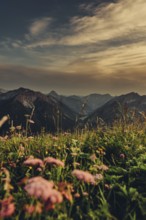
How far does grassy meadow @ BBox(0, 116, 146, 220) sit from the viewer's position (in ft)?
14.0

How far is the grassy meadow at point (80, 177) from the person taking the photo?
428 cm

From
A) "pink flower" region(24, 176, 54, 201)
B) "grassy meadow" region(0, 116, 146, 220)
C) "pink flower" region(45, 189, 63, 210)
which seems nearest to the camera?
"pink flower" region(24, 176, 54, 201)

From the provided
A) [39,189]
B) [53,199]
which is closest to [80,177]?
[53,199]

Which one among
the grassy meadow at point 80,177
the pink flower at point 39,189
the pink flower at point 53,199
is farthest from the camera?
the grassy meadow at point 80,177

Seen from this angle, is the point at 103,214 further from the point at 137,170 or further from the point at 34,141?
the point at 34,141

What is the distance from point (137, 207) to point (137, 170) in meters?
1.38

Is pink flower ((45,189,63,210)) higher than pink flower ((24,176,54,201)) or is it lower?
lower

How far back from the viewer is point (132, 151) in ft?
27.4

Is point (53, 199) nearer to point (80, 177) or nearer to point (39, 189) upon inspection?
point (39, 189)

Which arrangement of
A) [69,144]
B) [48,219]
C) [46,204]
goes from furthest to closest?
[69,144] < [48,219] < [46,204]

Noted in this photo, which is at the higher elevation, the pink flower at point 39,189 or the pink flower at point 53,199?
the pink flower at point 39,189

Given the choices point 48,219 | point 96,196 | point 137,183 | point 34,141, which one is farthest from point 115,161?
point 48,219

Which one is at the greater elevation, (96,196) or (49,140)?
(49,140)

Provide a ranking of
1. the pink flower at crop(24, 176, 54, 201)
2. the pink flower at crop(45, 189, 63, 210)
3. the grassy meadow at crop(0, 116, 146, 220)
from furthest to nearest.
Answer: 1. the grassy meadow at crop(0, 116, 146, 220)
2. the pink flower at crop(45, 189, 63, 210)
3. the pink flower at crop(24, 176, 54, 201)
